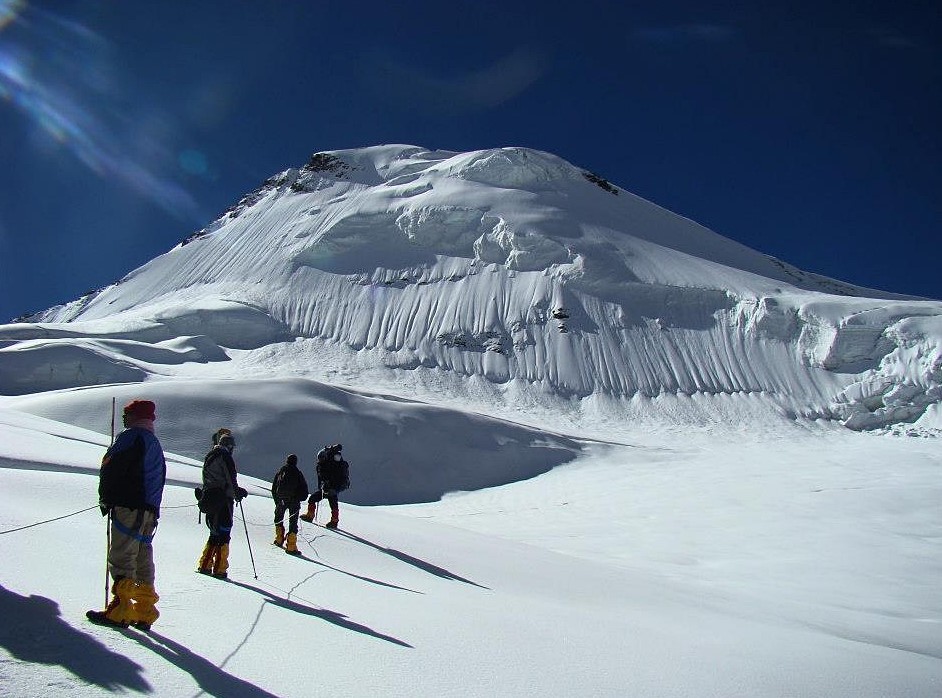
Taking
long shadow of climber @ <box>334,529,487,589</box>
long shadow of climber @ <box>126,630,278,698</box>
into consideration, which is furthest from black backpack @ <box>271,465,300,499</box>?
long shadow of climber @ <box>126,630,278,698</box>

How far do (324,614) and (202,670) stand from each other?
1.65m

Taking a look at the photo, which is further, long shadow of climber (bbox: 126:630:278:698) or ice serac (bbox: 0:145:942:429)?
ice serac (bbox: 0:145:942:429)

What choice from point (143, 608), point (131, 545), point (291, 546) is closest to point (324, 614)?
point (143, 608)

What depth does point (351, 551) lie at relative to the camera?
838 centimetres

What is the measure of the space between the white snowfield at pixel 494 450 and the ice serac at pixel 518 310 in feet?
0.84

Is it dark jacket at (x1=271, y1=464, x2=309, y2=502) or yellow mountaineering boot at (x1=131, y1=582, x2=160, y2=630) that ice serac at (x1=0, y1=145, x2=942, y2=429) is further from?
yellow mountaineering boot at (x1=131, y1=582, x2=160, y2=630)

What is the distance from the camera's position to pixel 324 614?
15.8 feet

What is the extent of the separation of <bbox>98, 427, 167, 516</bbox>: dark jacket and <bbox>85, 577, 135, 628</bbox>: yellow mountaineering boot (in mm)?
506

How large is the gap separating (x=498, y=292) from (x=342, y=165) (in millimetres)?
36553

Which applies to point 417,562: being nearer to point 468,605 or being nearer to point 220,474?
point 468,605

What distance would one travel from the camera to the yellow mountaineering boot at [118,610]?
12.0 ft

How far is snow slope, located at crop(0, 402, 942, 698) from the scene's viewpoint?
11.3 feet

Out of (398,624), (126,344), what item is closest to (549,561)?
(398,624)

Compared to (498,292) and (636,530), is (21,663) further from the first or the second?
(498,292)
